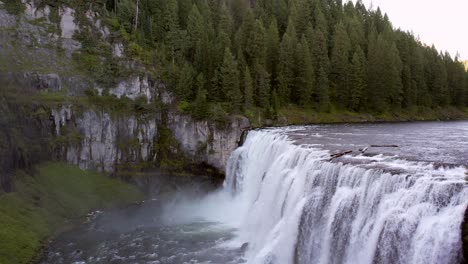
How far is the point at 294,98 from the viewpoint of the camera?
70938 millimetres

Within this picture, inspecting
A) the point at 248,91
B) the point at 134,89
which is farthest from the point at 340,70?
the point at 134,89

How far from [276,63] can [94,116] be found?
3399cm

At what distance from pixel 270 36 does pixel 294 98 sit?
1285cm

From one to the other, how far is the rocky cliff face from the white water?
52.0 feet

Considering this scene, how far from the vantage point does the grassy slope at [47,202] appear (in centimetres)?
3316

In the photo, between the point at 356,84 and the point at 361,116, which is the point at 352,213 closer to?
the point at 361,116

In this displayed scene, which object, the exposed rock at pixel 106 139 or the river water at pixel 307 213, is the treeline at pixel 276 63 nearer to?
the exposed rock at pixel 106 139

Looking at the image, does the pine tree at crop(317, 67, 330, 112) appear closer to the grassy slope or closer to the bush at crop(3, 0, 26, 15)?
the grassy slope

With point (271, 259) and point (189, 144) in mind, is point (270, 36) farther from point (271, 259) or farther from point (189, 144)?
point (271, 259)

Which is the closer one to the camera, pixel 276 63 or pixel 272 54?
pixel 276 63

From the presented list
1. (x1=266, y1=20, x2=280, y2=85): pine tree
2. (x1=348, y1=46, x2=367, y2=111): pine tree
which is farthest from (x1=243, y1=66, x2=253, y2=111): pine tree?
(x1=348, y1=46, x2=367, y2=111): pine tree

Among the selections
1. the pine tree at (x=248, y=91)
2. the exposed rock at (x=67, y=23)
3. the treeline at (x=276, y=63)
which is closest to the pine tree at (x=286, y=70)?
the treeline at (x=276, y=63)

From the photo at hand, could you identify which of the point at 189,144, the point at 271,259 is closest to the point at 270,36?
Result: the point at 189,144

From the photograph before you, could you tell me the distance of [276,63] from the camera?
71438 millimetres
